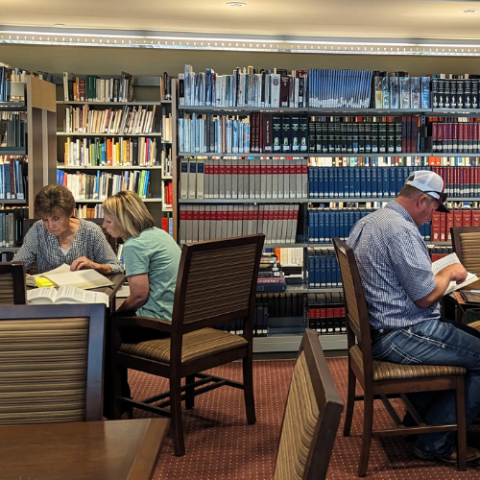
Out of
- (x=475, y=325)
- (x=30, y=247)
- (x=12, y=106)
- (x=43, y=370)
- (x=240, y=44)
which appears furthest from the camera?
(x=240, y=44)

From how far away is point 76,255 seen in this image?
3613 millimetres

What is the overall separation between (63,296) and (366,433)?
4.55 ft

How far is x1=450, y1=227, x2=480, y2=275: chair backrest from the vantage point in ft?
12.3

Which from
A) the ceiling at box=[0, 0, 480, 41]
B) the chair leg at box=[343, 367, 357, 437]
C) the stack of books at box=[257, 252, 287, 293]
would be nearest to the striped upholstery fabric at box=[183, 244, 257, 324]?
the chair leg at box=[343, 367, 357, 437]

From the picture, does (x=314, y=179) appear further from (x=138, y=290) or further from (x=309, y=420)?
(x=309, y=420)

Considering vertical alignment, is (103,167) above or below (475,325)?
above

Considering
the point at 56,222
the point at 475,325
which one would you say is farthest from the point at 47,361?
the point at 475,325

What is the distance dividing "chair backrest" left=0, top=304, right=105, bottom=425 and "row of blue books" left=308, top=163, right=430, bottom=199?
3.36 m

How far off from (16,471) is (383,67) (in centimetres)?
722

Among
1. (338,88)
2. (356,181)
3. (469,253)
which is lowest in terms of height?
(469,253)

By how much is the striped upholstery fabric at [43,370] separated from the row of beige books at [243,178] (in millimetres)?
3108

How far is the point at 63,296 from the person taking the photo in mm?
2746

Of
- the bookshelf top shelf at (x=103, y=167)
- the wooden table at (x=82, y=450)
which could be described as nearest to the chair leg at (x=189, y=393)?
the wooden table at (x=82, y=450)

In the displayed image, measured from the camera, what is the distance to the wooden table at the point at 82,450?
1.19 m
